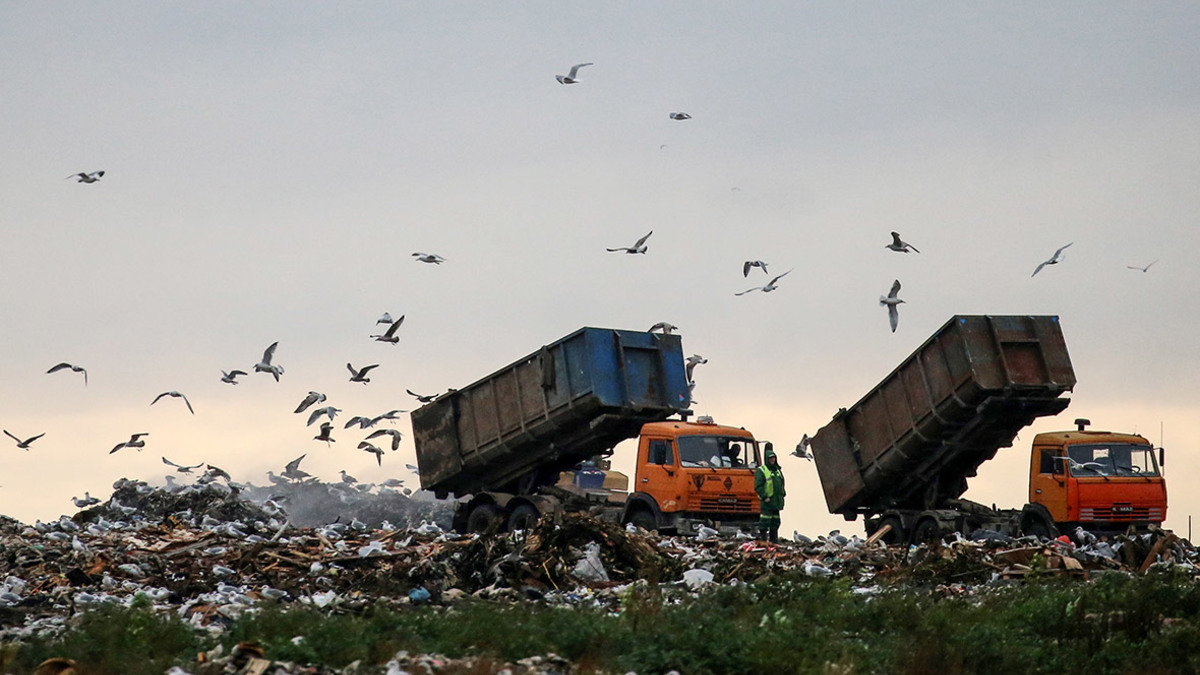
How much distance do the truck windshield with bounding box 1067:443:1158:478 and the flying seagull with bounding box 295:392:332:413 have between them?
11.3 m

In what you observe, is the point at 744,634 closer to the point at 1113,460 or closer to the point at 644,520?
the point at 644,520

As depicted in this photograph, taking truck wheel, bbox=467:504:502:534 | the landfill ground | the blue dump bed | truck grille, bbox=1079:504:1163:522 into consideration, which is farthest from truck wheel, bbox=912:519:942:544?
truck wheel, bbox=467:504:502:534

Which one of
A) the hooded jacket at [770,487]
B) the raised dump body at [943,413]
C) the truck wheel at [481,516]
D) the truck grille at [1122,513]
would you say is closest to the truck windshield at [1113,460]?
the truck grille at [1122,513]

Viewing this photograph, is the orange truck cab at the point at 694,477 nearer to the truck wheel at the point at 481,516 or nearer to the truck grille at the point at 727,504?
the truck grille at the point at 727,504

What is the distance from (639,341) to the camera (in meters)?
20.7

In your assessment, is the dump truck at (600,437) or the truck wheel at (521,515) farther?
the truck wheel at (521,515)

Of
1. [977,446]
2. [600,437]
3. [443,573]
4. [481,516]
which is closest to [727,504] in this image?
[600,437]

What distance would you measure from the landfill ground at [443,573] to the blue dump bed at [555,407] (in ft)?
7.11

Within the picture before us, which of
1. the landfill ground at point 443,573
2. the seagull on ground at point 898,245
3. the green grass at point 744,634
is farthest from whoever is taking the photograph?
the seagull on ground at point 898,245

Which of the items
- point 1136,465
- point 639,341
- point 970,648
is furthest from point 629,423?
point 970,648

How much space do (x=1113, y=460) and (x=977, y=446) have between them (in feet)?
6.03

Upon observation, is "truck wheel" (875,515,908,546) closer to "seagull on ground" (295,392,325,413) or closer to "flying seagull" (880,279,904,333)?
"flying seagull" (880,279,904,333)

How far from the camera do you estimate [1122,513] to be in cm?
1936

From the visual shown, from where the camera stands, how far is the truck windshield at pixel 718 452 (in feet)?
65.7
